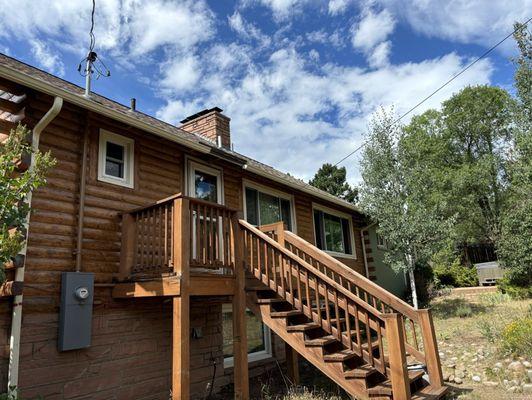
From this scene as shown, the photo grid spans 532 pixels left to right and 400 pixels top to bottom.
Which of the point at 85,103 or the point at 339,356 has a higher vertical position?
the point at 85,103

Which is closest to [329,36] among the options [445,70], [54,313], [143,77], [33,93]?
[445,70]

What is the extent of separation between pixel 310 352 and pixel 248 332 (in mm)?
3644

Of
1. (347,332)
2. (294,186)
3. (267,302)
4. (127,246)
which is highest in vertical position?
(294,186)

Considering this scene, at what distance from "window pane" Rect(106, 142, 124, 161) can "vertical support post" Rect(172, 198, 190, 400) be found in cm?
191

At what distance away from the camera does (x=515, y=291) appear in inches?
543

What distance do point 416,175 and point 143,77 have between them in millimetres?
8920

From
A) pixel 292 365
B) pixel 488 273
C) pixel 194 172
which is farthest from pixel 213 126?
pixel 488 273

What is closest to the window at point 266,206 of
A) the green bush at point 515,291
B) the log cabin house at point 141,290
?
the log cabin house at point 141,290

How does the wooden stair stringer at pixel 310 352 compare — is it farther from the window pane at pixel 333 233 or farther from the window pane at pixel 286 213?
the window pane at pixel 333 233

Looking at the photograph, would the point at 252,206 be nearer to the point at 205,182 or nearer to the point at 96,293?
the point at 205,182

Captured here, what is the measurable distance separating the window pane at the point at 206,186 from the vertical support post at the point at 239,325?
2.08 m

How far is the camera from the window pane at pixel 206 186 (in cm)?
776

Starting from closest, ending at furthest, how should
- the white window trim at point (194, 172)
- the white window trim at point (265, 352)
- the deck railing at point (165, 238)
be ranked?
the deck railing at point (165, 238), the white window trim at point (194, 172), the white window trim at point (265, 352)

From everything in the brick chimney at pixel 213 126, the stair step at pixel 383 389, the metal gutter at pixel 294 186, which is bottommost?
the stair step at pixel 383 389
